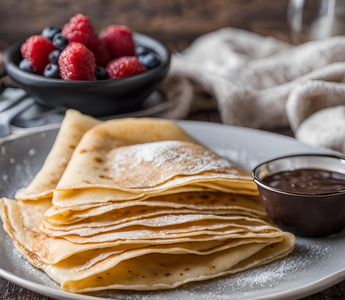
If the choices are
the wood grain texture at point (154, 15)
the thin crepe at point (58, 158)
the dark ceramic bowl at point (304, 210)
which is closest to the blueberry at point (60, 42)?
the thin crepe at point (58, 158)

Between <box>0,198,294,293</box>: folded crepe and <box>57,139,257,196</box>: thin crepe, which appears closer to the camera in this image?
<box>0,198,294,293</box>: folded crepe

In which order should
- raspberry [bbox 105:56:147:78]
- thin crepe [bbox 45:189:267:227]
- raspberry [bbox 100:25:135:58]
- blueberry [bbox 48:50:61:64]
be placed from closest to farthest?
thin crepe [bbox 45:189:267:227] < blueberry [bbox 48:50:61:64] < raspberry [bbox 105:56:147:78] < raspberry [bbox 100:25:135:58]

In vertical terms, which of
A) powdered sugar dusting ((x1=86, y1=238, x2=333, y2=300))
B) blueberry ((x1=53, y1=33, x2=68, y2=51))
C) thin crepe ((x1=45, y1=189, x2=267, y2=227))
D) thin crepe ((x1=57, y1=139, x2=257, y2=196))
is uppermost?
blueberry ((x1=53, y1=33, x2=68, y2=51))

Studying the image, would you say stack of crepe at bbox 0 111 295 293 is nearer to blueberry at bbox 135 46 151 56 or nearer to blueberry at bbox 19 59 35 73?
blueberry at bbox 19 59 35 73

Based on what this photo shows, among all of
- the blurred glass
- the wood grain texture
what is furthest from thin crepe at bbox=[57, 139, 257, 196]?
the wood grain texture

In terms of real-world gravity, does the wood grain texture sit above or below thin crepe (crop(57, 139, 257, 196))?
above

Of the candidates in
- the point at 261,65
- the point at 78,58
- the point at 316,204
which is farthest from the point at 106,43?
the point at 316,204
